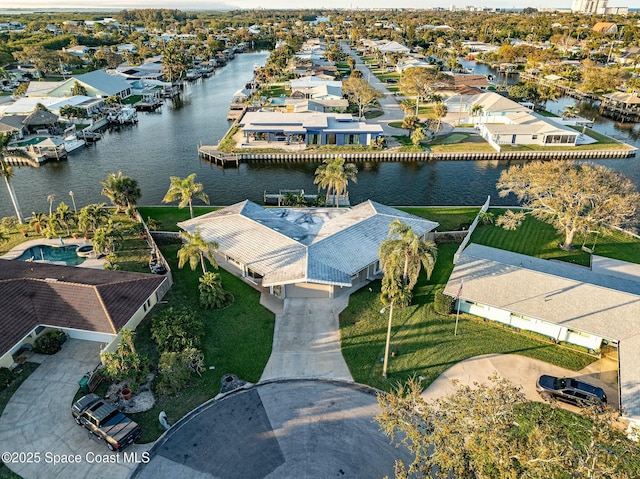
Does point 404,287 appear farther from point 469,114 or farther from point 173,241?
point 469,114

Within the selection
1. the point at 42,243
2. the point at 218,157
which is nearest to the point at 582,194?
the point at 42,243

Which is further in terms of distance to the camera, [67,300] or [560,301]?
[560,301]

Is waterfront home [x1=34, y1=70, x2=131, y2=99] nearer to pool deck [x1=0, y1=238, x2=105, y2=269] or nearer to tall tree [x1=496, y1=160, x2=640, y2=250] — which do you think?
pool deck [x1=0, y1=238, x2=105, y2=269]

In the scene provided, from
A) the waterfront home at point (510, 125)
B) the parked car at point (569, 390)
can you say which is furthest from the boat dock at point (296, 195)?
the waterfront home at point (510, 125)

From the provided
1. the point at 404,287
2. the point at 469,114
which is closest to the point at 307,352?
the point at 404,287

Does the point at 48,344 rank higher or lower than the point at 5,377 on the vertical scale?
higher

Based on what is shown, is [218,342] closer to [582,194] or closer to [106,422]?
[106,422]

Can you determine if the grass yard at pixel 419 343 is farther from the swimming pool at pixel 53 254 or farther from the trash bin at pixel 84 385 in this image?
the swimming pool at pixel 53 254
